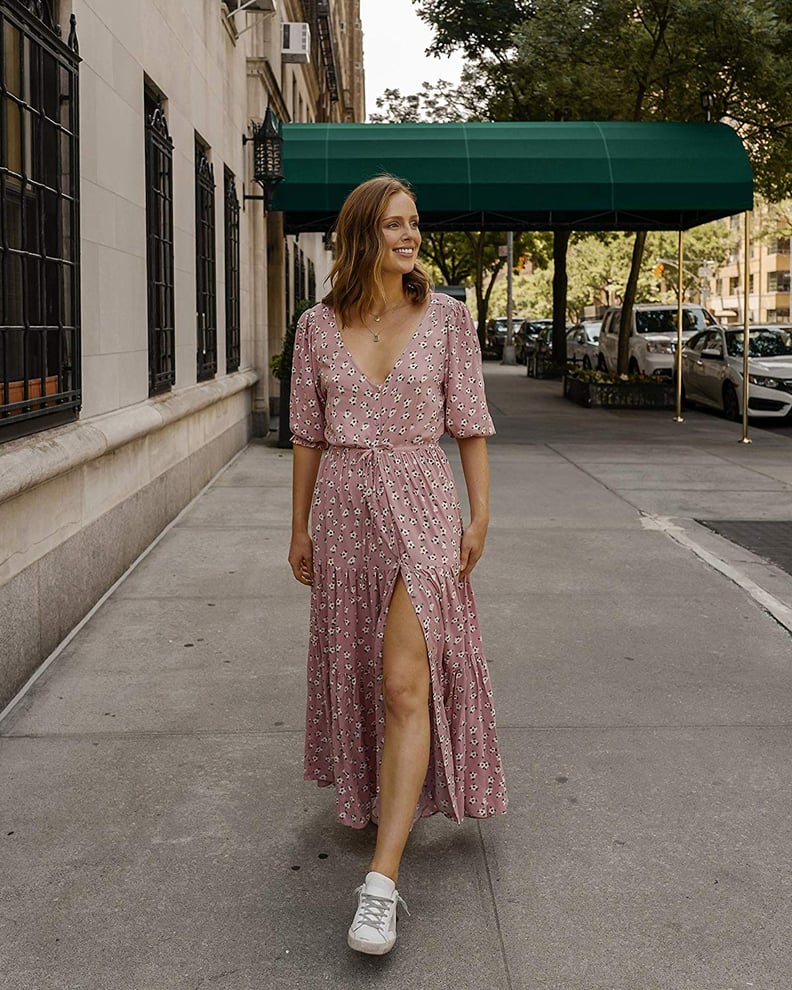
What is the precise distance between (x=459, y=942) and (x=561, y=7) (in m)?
21.4

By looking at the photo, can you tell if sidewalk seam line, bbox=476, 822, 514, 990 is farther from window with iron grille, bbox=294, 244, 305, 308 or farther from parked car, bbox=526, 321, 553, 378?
parked car, bbox=526, 321, 553, 378

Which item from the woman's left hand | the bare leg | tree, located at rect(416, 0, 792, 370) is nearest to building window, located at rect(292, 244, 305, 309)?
tree, located at rect(416, 0, 792, 370)

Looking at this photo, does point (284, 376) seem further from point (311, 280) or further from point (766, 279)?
point (766, 279)

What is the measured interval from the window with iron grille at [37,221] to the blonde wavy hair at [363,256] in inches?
95.0

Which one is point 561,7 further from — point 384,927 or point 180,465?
point 384,927

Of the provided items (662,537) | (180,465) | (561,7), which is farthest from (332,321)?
(561,7)

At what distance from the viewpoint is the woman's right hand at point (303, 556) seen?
3.83 m

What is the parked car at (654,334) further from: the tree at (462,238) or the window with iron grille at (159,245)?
the window with iron grille at (159,245)

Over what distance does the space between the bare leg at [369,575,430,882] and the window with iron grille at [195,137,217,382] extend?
30.1 feet

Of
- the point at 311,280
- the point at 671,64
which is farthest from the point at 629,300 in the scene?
the point at 311,280

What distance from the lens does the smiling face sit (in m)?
3.55

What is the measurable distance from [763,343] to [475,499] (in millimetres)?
19236

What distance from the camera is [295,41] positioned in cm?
2058

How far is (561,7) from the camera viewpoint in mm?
22234
